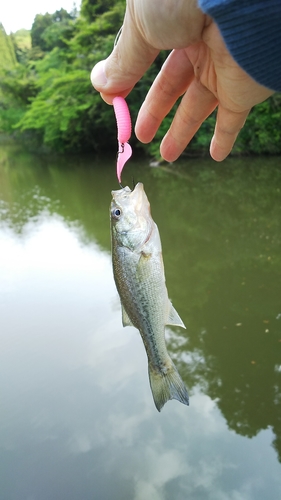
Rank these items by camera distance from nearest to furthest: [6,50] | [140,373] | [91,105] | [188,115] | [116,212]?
[116,212] → [188,115] → [140,373] → [91,105] → [6,50]

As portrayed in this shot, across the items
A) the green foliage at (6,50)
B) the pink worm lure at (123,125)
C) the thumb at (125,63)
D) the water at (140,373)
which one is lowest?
the water at (140,373)

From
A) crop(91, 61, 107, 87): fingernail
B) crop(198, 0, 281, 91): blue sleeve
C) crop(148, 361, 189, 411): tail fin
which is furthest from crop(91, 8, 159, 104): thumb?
crop(148, 361, 189, 411): tail fin

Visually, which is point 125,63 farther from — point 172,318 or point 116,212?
point 172,318

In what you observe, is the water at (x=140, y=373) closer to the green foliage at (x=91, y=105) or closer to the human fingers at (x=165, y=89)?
the human fingers at (x=165, y=89)

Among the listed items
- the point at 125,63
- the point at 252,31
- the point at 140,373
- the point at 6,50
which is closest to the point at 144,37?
the point at 125,63

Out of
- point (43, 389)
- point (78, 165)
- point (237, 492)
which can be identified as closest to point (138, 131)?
point (237, 492)

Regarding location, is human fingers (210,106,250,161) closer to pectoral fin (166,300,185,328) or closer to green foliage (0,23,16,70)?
pectoral fin (166,300,185,328)

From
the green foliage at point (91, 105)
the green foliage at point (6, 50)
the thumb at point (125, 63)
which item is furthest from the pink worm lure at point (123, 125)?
the green foliage at point (6, 50)
